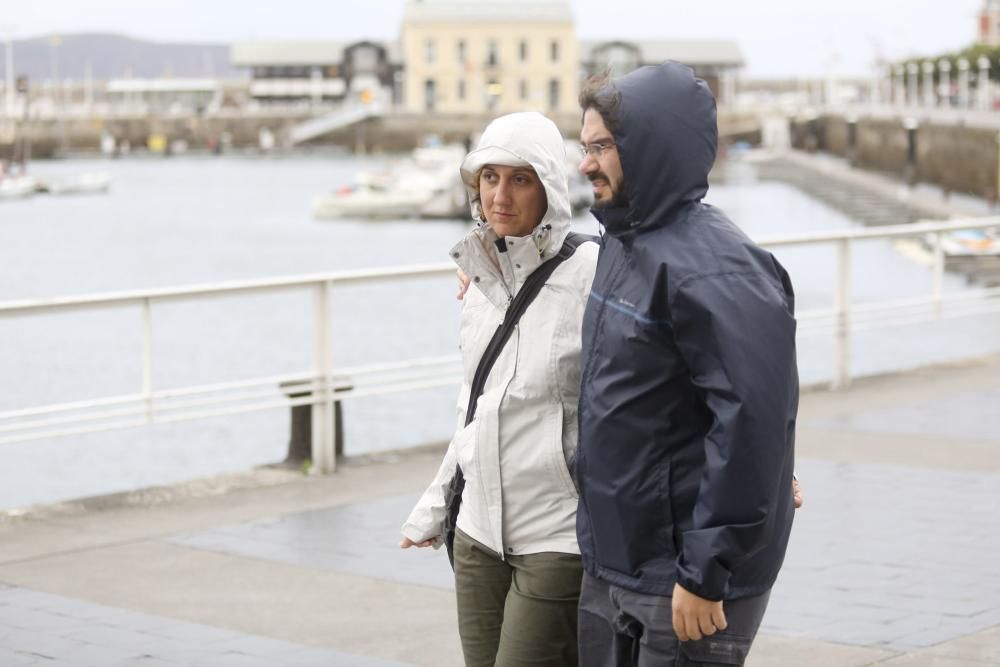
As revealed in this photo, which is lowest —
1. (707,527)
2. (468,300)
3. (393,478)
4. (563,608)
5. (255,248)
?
(255,248)

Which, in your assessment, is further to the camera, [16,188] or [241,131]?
[241,131]

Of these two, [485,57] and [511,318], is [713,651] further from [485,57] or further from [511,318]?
[485,57]

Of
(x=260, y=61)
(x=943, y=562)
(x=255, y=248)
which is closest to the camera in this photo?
(x=943, y=562)

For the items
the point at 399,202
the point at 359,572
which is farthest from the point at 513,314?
the point at 399,202

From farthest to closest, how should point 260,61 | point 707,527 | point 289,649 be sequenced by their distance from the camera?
point 260,61, point 289,649, point 707,527

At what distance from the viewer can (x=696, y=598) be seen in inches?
117

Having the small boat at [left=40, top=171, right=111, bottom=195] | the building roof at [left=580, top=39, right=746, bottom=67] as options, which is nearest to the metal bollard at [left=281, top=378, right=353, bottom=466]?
the small boat at [left=40, top=171, right=111, bottom=195]

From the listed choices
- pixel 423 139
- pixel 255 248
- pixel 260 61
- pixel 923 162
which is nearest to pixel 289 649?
pixel 255 248

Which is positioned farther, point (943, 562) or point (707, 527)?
point (943, 562)

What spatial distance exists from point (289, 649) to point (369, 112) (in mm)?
132944

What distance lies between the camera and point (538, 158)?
3.44m

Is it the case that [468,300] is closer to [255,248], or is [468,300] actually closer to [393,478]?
[393,478]

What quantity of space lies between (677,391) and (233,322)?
3750cm

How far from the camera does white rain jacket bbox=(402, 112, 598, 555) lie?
11.3 ft
